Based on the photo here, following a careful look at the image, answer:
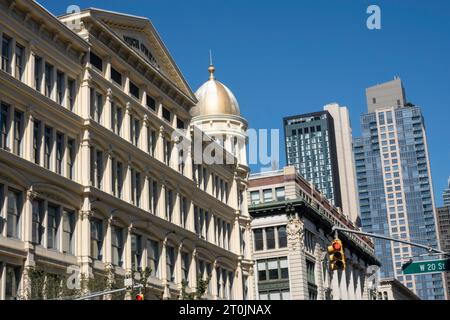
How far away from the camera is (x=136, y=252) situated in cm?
4991

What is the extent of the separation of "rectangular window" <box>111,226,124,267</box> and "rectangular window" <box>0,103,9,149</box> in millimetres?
10632

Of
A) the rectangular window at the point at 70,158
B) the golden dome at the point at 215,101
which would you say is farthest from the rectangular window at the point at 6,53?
the golden dome at the point at 215,101

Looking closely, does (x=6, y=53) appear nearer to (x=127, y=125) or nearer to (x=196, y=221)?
(x=127, y=125)

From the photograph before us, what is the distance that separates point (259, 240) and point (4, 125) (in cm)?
4955

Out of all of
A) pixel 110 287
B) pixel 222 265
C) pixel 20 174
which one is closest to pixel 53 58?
pixel 20 174

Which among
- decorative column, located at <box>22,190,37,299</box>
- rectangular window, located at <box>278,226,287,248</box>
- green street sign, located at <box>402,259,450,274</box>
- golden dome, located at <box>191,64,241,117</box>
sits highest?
golden dome, located at <box>191,64,241,117</box>

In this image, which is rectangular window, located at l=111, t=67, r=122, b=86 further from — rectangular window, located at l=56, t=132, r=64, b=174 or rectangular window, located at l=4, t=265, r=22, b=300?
rectangular window, located at l=4, t=265, r=22, b=300

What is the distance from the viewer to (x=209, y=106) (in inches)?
3408

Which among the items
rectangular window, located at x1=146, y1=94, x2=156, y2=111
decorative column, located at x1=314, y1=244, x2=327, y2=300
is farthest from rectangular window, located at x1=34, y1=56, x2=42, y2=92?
decorative column, located at x1=314, y1=244, x2=327, y2=300

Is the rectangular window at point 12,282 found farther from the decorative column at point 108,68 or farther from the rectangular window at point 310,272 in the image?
the rectangular window at point 310,272

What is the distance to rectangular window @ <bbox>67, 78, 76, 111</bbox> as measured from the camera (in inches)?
1781

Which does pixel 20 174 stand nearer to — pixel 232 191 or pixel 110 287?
pixel 110 287

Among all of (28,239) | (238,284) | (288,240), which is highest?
(288,240)

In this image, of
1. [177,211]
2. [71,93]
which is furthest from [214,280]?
[71,93]
